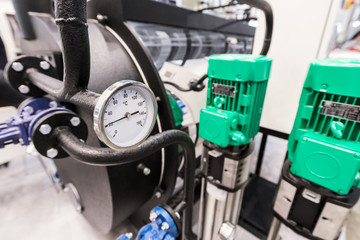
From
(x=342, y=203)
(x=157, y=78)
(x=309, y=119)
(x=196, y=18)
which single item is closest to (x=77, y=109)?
(x=157, y=78)

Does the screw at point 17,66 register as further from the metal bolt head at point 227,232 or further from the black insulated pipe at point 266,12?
the metal bolt head at point 227,232

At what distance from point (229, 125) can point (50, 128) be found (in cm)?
53

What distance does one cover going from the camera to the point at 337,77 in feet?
1.50

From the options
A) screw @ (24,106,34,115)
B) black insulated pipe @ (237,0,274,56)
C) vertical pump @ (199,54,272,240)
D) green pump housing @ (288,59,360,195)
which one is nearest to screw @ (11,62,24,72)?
screw @ (24,106,34,115)

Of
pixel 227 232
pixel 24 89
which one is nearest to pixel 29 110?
pixel 24 89

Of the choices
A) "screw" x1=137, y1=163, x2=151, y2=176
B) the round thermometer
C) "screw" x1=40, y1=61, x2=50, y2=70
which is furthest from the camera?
"screw" x1=137, y1=163, x2=151, y2=176

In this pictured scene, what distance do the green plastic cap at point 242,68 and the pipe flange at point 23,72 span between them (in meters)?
0.66

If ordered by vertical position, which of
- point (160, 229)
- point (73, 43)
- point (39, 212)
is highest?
point (73, 43)

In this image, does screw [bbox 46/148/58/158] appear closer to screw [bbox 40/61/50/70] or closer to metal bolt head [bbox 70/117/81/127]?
metal bolt head [bbox 70/117/81/127]

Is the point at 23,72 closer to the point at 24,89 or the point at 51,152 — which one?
the point at 24,89

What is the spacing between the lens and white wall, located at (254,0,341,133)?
0.77 metres

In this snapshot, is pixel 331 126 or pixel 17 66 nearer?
pixel 331 126

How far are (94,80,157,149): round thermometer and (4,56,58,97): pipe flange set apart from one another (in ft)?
1.84

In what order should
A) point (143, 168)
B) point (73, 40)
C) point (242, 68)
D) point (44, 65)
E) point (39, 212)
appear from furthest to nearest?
point (39, 212)
point (143, 168)
point (44, 65)
point (242, 68)
point (73, 40)
